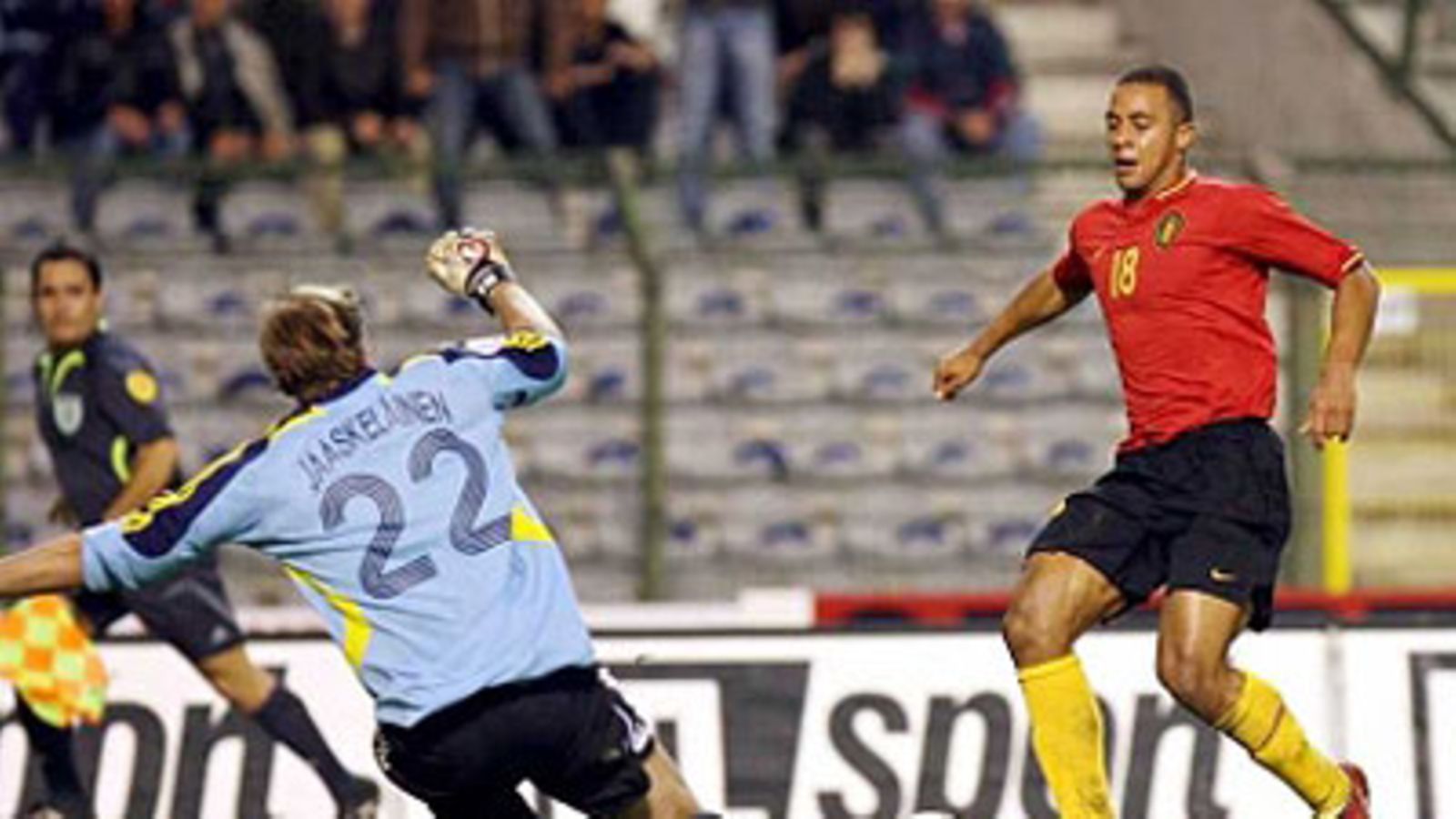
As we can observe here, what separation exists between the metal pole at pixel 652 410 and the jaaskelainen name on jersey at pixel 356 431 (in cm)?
768

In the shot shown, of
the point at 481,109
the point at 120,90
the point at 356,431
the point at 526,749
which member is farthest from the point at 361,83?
the point at 526,749

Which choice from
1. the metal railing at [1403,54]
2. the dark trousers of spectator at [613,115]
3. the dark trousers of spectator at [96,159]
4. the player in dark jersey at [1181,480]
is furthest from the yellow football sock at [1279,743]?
the metal railing at [1403,54]

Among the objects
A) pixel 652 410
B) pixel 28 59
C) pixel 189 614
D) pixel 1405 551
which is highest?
pixel 28 59

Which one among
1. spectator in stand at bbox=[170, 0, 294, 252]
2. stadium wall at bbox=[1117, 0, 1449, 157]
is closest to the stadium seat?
spectator in stand at bbox=[170, 0, 294, 252]

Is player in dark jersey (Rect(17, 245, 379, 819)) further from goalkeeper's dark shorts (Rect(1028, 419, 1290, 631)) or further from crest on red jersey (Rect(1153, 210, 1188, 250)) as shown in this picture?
crest on red jersey (Rect(1153, 210, 1188, 250))

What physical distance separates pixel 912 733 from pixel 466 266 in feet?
11.1

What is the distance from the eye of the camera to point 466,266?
8609mm

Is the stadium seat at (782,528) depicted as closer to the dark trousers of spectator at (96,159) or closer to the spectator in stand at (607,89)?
the spectator in stand at (607,89)

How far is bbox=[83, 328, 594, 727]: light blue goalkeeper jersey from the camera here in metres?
8.16

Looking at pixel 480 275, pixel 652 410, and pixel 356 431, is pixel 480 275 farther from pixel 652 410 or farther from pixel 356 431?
pixel 652 410

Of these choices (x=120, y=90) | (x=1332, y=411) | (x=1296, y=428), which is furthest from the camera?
(x=120, y=90)

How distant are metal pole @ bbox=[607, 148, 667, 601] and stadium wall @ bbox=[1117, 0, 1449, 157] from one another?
347 centimetres

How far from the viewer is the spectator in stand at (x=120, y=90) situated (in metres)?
16.8

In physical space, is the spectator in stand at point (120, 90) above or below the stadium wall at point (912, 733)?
above
